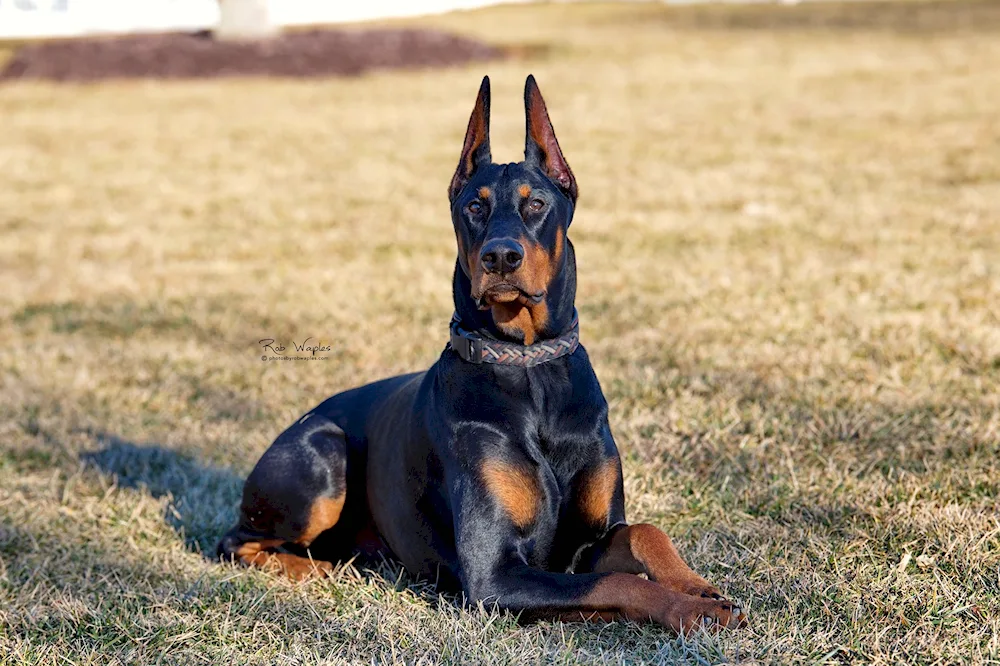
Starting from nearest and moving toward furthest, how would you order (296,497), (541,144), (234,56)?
(541,144)
(296,497)
(234,56)

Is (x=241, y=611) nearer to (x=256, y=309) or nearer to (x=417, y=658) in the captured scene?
(x=417, y=658)

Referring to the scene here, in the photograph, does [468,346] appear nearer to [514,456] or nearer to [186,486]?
[514,456]

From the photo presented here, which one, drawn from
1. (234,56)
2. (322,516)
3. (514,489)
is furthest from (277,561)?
(234,56)

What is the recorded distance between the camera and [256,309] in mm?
8430

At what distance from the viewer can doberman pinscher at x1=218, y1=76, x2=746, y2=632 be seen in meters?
3.44

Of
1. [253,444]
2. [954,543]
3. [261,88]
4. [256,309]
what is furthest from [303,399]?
[261,88]

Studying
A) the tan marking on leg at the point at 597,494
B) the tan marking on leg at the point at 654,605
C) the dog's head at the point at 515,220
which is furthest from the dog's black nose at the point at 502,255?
the tan marking on leg at the point at 654,605

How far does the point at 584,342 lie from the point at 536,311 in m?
3.44

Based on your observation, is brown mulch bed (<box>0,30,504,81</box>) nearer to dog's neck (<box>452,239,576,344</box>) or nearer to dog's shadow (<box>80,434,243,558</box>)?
dog's shadow (<box>80,434,243,558</box>)

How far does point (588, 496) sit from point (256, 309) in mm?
5187

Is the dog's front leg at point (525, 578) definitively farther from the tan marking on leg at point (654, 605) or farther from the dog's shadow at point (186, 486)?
the dog's shadow at point (186, 486)

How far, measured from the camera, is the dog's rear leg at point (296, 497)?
13.7 feet

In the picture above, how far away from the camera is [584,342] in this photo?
714cm

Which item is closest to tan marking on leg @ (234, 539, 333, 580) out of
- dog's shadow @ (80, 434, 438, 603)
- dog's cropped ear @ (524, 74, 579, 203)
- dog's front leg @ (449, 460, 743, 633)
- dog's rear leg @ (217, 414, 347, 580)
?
dog's rear leg @ (217, 414, 347, 580)
